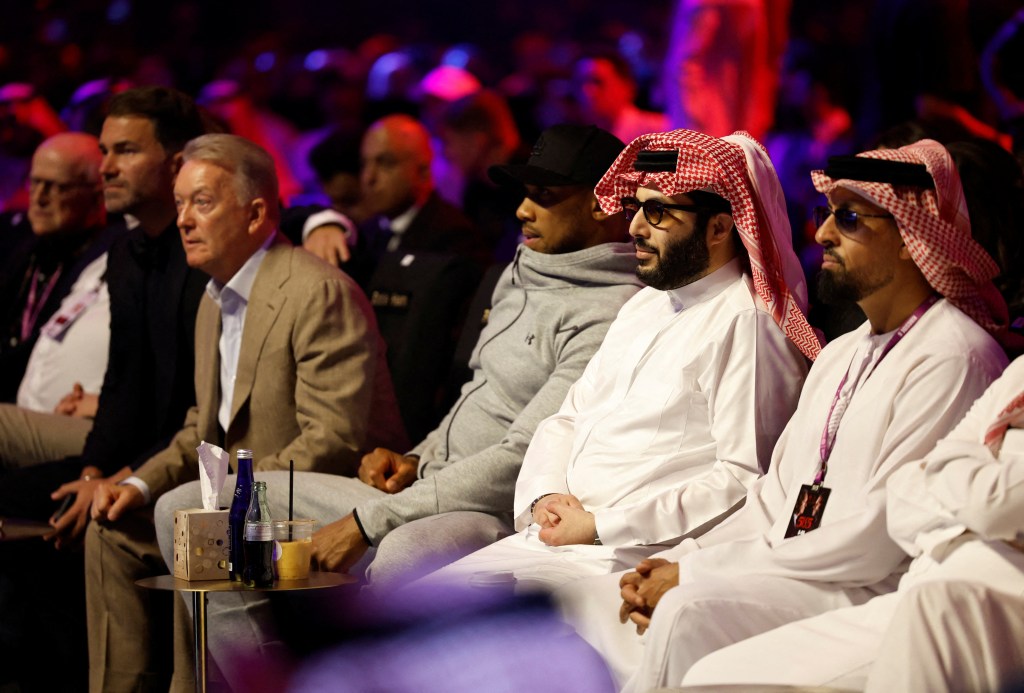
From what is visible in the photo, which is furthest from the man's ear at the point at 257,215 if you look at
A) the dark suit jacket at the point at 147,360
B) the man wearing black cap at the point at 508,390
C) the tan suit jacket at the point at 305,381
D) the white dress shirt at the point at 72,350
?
the white dress shirt at the point at 72,350

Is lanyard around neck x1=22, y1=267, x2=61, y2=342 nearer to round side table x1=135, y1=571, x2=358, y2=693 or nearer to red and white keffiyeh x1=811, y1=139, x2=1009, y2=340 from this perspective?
round side table x1=135, y1=571, x2=358, y2=693

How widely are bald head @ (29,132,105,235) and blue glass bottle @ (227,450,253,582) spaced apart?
3669 millimetres

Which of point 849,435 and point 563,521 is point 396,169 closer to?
point 563,521

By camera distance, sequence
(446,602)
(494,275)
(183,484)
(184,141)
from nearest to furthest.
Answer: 1. (446,602)
2. (183,484)
3. (494,275)
4. (184,141)

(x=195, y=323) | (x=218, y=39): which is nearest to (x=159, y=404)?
(x=195, y=323)

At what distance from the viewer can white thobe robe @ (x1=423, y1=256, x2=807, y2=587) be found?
3799 millimetres

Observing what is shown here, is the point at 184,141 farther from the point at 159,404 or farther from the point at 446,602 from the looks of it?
the point at 446,602

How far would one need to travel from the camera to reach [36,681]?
18.5ft

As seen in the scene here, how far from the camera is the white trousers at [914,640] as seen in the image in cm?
267

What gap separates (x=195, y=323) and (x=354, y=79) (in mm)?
5665

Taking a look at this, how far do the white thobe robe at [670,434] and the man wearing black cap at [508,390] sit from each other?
298 millimetres

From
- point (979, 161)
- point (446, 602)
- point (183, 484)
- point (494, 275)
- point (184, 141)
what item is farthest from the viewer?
point (184, 141)

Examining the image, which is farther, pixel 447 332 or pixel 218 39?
pixel 218 39

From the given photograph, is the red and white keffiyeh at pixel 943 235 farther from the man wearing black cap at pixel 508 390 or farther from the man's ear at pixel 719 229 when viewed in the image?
the man wearing black cap at pixel 508 390
